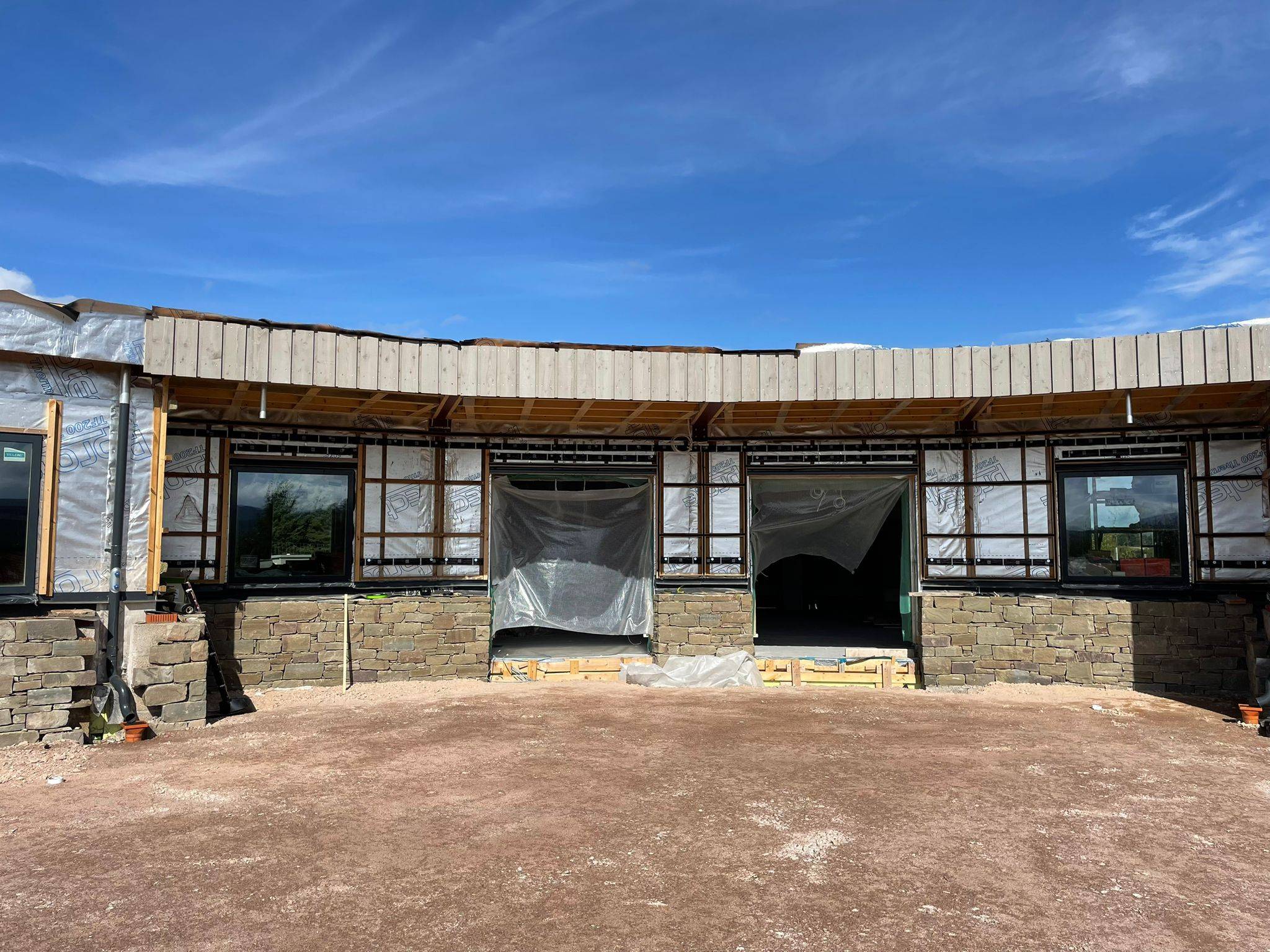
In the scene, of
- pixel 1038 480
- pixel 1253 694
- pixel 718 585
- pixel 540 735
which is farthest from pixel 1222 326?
pixel 540 735

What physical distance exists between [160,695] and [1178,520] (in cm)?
1178

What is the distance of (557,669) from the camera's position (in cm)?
1143

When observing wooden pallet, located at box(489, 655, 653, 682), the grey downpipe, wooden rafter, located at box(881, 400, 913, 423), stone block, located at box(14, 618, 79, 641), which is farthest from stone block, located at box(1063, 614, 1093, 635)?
stone block, located at box(14, 618, 79, 641)

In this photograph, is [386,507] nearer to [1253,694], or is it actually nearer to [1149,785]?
[1149,785]

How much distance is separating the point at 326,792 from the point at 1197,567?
1032cm

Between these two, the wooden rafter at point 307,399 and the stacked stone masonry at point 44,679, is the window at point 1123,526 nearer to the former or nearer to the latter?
the wooden rafter at point 307,399

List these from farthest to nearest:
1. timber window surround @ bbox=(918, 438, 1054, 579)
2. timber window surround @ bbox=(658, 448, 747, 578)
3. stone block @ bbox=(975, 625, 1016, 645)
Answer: timber window surround @ bbox=(658, 448, 747, 578), timber window surround @ bbox=(918, 438, 1054, 579), stone block @ bbox=(975, 625, 1016, 645)

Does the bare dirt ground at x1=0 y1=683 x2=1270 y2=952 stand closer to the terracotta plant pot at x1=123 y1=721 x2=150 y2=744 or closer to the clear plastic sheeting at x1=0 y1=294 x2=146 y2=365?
the terracotta plant pot at x1=123 y1=721 x2=150 y2=744

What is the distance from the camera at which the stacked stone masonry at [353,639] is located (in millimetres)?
10172

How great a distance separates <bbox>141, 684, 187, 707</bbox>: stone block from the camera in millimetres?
8109

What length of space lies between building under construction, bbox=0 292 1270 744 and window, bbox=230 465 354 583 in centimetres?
3

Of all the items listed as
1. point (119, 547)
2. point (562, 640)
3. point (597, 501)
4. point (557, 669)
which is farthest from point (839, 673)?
point (119, 547)

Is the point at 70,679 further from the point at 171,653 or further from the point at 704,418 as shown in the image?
the point at 704,418

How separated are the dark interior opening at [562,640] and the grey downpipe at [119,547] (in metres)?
4.59
